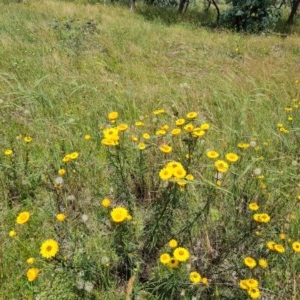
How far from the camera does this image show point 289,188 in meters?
2.79

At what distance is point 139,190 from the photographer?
2.74 m

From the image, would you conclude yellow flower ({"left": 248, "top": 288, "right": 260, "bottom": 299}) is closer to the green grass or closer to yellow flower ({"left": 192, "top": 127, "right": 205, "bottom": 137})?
the green grass

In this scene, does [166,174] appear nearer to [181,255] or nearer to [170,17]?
[181,255]

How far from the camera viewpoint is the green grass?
1.96 meters

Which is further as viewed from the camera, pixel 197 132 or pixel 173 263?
pixel 197 132

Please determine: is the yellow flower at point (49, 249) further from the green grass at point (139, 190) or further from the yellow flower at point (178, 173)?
the yellow flower at point (178, 173)

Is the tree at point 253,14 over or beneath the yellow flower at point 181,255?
over

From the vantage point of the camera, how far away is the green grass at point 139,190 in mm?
1956

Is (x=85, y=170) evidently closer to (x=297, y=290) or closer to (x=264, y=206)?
(x=264, y=206)

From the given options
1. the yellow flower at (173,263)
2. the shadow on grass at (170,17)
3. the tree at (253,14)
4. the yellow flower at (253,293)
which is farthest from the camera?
the shadow on grass at (170,17)

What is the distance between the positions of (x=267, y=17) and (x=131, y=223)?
501 inches

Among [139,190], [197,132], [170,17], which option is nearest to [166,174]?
[197,132]

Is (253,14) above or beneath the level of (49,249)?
above

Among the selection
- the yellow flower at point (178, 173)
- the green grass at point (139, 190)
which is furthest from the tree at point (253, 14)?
the yellow flower at point (178, 173)
